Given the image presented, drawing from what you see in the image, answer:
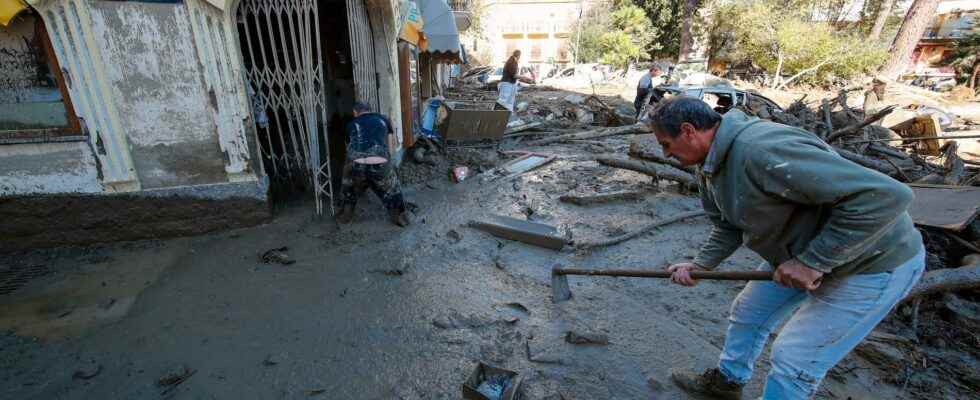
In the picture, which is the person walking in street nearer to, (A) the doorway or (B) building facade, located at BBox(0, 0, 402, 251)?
(A) the doorway

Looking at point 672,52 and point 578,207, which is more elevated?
point 672,52

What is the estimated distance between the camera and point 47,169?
3.96 metres

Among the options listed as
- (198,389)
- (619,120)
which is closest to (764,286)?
(198,389)

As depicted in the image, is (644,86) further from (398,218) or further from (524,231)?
(398,218)

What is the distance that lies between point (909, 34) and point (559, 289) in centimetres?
2180

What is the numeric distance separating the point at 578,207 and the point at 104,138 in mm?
5314

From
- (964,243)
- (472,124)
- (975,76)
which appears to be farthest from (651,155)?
(975,76)

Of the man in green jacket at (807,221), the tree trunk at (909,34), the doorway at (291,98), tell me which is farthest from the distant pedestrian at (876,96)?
the doorway at (291,98)

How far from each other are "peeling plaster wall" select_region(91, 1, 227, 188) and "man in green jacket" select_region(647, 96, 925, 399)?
4.48 metres

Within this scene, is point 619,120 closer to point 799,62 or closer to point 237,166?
point 237,166

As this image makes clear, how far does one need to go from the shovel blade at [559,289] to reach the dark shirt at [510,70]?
26.6 ft

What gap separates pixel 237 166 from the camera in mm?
4496

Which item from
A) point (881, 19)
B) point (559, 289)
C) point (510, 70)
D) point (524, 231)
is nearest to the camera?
point (559, 289)

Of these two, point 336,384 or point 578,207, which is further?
point 578,207
